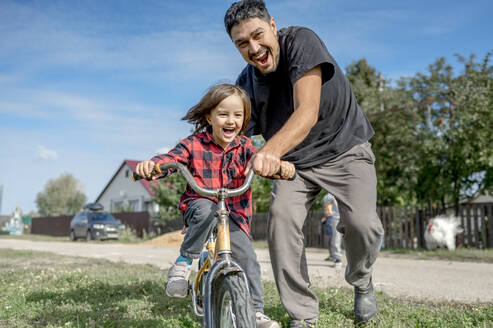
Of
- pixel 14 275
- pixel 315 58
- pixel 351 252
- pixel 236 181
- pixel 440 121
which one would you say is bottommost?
pixel 14 275

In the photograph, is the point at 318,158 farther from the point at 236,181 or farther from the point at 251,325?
the point at 251,325

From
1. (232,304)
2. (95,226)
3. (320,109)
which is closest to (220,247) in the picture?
(232,304)

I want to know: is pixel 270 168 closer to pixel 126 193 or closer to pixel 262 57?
pixel 262 57

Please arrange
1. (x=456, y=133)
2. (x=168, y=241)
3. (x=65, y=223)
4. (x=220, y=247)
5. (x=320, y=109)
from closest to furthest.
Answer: (x=220, y=247)
(x=320, y=109)
(x=456, y=133)
(x=168, y=241)
(x=65, y=223)

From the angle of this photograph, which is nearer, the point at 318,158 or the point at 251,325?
the point at 251,325

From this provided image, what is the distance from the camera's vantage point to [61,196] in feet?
251

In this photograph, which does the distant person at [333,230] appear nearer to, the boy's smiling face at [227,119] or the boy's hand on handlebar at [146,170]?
the boy's smiling face at [227,119]

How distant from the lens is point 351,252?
3523 millimetres

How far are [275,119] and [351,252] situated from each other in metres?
1.15

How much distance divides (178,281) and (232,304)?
1055mm

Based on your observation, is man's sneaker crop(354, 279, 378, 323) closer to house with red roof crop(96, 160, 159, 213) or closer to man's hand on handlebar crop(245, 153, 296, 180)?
man's hand on handlebar crop(245, 153, 296, 180)

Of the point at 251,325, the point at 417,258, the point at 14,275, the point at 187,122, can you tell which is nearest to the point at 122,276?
the point at 14,275

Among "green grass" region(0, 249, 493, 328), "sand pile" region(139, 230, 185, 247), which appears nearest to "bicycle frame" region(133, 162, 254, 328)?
"green grass" region(0, 249, 493, 328)

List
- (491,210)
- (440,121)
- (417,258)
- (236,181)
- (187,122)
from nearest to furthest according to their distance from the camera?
(236,181), (187,122), (417,258), (491,210), (440,121)
